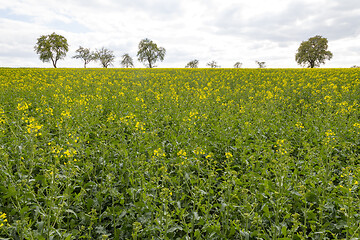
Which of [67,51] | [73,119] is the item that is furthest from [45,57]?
[73,119]

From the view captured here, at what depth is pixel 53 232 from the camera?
3.11 metres

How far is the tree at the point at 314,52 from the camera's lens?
74500 millimetres

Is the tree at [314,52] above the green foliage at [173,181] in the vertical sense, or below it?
above

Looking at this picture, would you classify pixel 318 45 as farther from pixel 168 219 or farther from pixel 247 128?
pixel 168 219

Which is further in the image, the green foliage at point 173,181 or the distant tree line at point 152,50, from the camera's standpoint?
the distant tree line at point 152,50

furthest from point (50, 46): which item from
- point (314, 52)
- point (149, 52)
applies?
point (314, 52)

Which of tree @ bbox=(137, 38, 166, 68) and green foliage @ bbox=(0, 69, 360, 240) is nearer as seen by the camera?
green foliage @ bbox=(0, 69, 360, 240)

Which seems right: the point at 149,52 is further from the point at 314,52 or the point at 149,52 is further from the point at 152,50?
the point at 314,52

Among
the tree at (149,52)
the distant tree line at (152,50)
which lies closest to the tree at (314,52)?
the distant tree line at (152,50)

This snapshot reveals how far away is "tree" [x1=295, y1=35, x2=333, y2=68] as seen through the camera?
7450 centimetres

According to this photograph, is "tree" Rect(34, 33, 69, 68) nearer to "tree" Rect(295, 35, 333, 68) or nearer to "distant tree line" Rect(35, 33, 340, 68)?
"distant tree line" Rect(35, 33, 340, 68)

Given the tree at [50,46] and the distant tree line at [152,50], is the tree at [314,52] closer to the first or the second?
the distant tree line at [152,50]

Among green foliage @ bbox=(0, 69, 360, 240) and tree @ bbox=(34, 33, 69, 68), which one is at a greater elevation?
tree @ bbox=(34, 33, 69, 68)

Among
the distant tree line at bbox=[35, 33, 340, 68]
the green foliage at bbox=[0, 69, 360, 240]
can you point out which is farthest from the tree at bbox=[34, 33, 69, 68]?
the green foliage at bbox=[0, 69, 360, 240]
